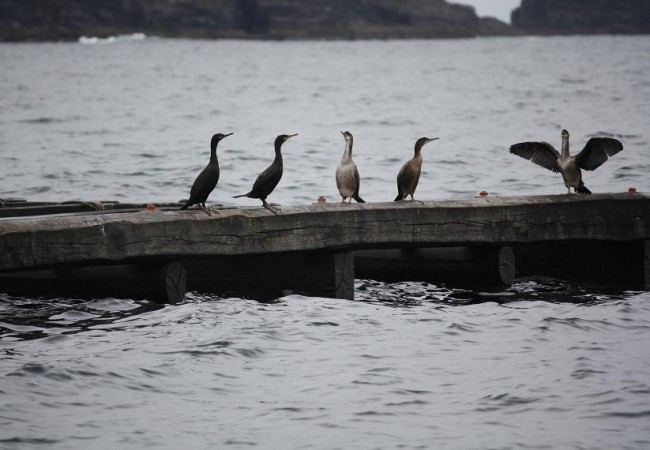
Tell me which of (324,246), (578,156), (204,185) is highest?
(578,156)

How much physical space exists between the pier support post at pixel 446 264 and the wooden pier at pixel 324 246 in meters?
0.01

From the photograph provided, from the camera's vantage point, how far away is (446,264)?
1448 centimetres

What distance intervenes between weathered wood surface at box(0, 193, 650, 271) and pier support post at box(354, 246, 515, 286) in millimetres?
374

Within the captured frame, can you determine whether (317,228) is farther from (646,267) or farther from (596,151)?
(646,267)

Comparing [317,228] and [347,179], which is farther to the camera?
[347,179]

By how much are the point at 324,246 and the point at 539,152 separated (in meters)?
3.77

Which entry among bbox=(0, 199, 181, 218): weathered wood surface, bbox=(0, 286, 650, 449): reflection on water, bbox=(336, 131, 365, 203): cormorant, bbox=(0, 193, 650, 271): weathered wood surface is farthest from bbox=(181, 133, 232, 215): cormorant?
bbox=(0, 199, 181, 218): weathered wood surface

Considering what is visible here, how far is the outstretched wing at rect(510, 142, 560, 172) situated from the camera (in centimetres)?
1532

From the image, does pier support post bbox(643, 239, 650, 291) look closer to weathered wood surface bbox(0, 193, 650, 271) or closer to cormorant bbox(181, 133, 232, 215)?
weathered wood surface bbox(0, 193, 650, 271)

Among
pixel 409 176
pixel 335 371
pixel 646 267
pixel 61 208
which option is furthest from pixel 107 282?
pixel 646 267

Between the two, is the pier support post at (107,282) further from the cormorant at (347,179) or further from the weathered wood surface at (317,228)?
the cormorant at (347,179)

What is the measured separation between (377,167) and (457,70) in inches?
3121

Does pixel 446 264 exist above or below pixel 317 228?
below

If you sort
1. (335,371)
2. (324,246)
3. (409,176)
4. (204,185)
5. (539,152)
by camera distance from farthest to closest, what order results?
(539,152)
(409,176)
(324,246)
(204,185)
(335,371)
